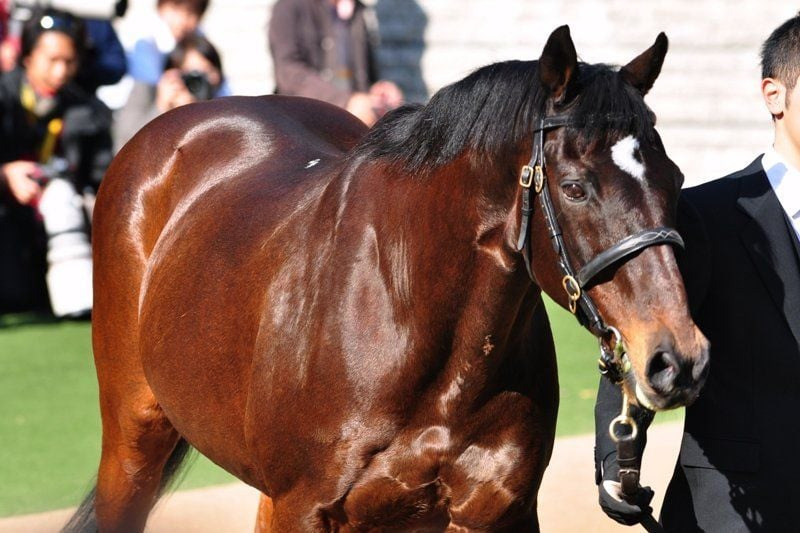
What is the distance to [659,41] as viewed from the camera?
9.37 ft

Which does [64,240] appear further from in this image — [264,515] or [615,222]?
[615,222]

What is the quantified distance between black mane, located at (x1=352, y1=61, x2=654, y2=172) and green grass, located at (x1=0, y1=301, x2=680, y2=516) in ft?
7.48

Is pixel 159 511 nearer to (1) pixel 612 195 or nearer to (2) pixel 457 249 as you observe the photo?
(2) pixel 457 249

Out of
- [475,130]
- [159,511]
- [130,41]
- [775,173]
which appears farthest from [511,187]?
[130,41]

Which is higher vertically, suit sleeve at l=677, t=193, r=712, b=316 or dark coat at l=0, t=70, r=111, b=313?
suit sleeve at l=677, t=193, r=712, b=316

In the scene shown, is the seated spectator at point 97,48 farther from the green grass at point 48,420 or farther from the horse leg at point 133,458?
the horse leg at point 133,458

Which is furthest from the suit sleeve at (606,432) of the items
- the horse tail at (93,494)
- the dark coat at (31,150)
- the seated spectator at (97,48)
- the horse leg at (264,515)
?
the seated spectator at (97,48)

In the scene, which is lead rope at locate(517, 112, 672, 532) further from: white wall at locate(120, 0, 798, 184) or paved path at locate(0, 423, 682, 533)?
white wall at locate(120, 0, 798, 184)

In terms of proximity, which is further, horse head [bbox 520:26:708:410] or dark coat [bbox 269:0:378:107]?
dark coat [bbox 269:0:378:107]

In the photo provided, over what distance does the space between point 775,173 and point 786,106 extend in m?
0.18

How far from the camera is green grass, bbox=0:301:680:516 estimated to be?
5.64 metres

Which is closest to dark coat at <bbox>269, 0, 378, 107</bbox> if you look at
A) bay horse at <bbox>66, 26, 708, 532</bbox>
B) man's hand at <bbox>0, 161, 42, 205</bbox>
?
man's hand at <bbox>0, 161, 42, 205</bbox>

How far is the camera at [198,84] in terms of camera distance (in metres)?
8.59

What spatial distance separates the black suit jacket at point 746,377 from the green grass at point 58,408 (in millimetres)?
2577
